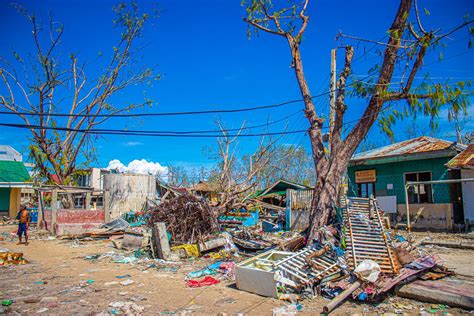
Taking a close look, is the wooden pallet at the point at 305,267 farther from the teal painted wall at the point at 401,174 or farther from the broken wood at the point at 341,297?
the teal painted wall at the point at 401,174

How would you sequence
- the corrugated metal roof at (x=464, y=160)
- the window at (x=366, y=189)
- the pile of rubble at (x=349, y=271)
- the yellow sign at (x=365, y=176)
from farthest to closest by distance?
the window at (x=366, y=189) < the yellow sign at (x=365, y=176) < the corrugated metal roof at (x=464, y=160) < the pile of rubble at (x=349, y=271)

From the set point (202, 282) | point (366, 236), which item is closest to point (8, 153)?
point (202, 282)

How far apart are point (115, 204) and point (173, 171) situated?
23.0 meters

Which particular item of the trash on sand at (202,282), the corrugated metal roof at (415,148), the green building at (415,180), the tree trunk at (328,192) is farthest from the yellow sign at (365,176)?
the trash on sand at (202,282)

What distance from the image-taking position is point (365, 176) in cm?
1739

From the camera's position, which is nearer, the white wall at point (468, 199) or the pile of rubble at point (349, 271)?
the pile of rubble at point (349, 271)

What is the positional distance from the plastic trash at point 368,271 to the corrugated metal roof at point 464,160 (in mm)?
8430

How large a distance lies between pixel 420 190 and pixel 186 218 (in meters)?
10.6

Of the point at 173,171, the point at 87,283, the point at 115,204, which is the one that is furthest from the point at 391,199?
the point at 173,171

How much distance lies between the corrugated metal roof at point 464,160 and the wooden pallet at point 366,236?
577 centimetres

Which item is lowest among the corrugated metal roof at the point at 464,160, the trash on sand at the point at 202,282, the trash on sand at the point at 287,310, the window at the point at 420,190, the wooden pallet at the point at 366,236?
the trash on sand at the point at 202,282

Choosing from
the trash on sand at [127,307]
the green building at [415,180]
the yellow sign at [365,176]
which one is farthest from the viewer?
the yellow sign at [365,176]

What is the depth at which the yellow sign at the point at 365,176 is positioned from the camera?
17.1m

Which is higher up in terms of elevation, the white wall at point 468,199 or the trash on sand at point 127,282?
the white wall at point 468,199
